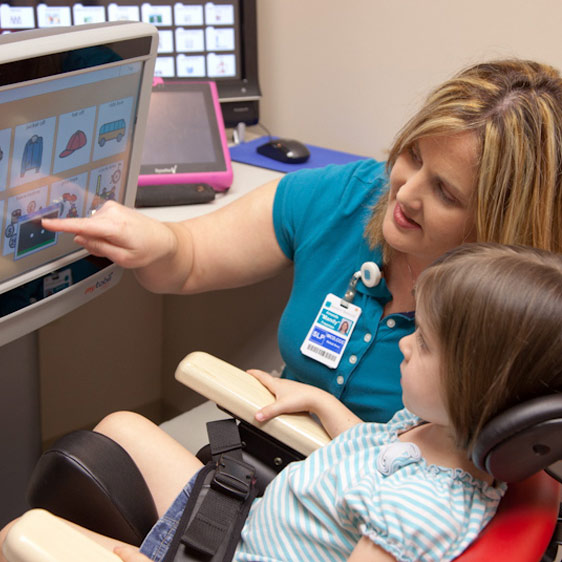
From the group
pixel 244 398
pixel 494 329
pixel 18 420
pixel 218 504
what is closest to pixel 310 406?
pixel 244 398

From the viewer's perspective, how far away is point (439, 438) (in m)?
0.88

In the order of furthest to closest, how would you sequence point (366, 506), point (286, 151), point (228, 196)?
point (286, 151), point (228, 196), point (366, 506)

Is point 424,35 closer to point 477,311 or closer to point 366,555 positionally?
point 477,311

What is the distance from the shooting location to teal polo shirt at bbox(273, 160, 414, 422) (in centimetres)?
119

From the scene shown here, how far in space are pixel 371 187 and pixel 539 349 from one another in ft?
2.01

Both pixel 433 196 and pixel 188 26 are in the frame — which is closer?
pixel 433 196

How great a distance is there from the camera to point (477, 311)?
0.76 m

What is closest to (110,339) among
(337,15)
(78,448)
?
(337,15)

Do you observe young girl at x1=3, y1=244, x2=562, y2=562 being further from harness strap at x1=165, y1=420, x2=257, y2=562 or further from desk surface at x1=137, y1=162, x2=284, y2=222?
desk surface at x1=137, y1=162, x2=284, y2=222

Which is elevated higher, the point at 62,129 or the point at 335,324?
the point at 62,129

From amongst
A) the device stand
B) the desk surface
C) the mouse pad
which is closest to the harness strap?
the device stand

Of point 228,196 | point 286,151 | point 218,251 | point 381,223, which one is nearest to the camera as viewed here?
point 381,223

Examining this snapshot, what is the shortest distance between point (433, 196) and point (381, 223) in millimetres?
171

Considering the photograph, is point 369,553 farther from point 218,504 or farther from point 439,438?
point 218,504
